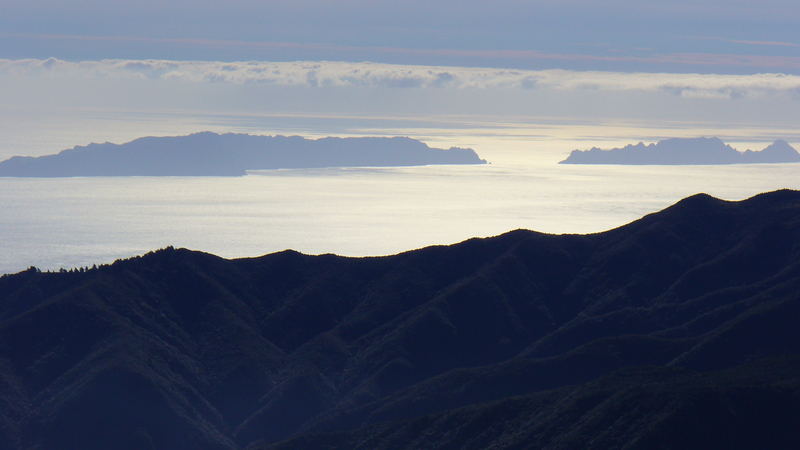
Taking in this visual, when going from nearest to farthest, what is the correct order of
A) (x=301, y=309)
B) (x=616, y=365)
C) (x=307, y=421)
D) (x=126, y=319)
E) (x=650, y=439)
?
→ (x=650, y=439)
(x=616, y=365)
(x=307, y=421)
(x=126, y=319)
(x=301, y=309)

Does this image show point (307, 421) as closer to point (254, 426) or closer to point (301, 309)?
point (254, 426)

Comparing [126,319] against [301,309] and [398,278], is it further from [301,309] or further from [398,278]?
[398,278]

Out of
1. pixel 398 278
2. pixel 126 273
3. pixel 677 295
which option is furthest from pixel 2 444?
pixel 677 295

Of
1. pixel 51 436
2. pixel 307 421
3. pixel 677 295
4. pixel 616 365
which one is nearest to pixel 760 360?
pixel 616 365

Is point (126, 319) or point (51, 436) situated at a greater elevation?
point (126, 319)

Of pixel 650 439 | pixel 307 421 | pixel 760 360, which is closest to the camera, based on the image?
pixel 650 439

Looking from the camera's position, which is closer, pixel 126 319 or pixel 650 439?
pixel 650 439
